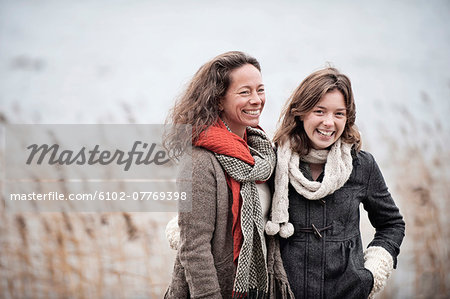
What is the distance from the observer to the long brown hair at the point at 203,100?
1.60 meters

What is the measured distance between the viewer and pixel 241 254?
59.2 inches

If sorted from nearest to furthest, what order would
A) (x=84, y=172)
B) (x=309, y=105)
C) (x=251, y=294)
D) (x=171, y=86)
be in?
(x=251, y=294)
(x=309, y=105)
(x=84, y=172)
(x=171, y=86)

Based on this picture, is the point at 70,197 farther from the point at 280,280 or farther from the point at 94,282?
the point at 280,280

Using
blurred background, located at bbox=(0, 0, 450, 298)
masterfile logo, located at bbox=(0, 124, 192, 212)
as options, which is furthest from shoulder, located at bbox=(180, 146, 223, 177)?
blurred background, located at bbox=(0, 0, 450, 298)

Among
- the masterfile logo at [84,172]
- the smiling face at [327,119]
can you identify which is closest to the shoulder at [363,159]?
the smiling face at [327,119]

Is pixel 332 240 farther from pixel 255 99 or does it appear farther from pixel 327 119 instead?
pixel 255 99

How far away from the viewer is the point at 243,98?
5.31 ft

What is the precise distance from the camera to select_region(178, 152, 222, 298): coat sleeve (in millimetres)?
1437

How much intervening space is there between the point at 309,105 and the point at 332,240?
54 centimetres

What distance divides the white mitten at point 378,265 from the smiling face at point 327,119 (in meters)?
0.49

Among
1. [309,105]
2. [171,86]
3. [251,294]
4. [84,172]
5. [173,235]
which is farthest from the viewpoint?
[171,86]

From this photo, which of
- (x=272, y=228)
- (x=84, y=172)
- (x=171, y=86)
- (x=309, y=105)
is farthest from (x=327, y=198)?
(x=171, y=86)

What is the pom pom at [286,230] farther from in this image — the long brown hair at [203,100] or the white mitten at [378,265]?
the long brown hair at [203,100]

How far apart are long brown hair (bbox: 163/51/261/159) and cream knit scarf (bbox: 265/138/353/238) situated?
352mm
